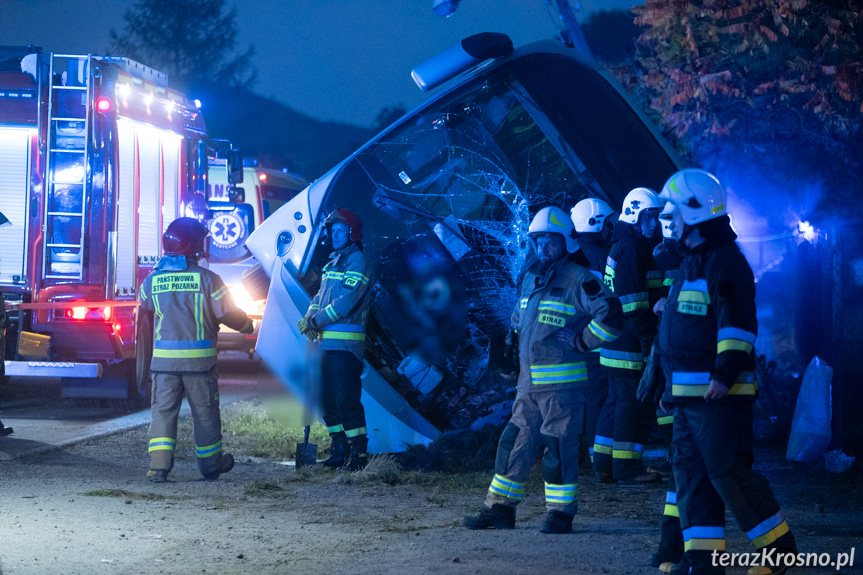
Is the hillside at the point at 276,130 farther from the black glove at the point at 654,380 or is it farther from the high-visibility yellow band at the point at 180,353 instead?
the black glove at the point at 654,380

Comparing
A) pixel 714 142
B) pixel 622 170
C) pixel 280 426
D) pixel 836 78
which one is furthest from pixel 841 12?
pixel 280 426

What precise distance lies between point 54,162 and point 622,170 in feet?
17.1

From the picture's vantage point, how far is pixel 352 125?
73.7 m

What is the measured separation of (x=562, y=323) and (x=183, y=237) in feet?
9.67

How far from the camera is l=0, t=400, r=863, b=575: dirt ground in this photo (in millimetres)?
4668

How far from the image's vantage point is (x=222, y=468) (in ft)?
22.8

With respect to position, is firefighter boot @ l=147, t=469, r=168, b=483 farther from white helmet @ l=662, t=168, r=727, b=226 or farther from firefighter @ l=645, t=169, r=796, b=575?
white helmet @ l=662, t=168, r=727, b=226

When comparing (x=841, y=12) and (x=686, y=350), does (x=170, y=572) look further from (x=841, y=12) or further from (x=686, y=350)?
(x=841, y=12)

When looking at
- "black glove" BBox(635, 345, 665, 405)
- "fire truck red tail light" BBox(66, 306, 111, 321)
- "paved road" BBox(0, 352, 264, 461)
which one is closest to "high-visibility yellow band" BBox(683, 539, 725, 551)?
"black glove" BBox(635, 345, 665, 405)

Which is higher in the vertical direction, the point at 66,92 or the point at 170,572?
the point at 66,92

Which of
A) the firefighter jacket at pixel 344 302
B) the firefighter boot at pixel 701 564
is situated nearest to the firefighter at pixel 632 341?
the firefighter jacket at pixel 344 302

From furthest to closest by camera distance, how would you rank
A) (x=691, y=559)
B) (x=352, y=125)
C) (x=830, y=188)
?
(x=352, y=125) → (x=830, y=188) → (x=691, y=559)

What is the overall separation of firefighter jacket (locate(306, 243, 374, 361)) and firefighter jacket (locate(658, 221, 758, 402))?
2.84m

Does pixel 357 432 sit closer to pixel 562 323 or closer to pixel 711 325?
pixel 562 323
